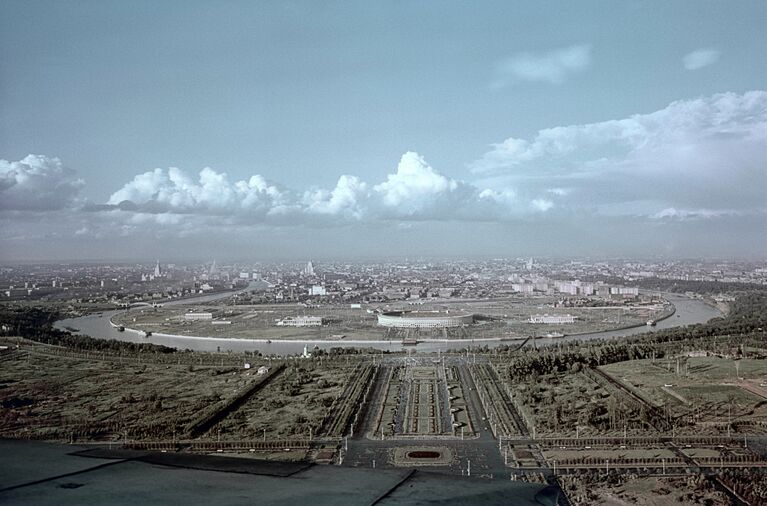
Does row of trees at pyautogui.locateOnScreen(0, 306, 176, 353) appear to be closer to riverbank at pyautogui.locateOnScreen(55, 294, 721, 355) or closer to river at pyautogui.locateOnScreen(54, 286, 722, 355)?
river at pyautogui.locateOnScreen(54, 286, 722, 355)

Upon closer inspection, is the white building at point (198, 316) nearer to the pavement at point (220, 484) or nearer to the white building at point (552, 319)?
the white building at point (552, 319)

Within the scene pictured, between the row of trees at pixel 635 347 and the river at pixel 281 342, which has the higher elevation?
the row of trees at pixel 635 347

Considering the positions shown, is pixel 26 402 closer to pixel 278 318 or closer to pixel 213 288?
pixel 278 318

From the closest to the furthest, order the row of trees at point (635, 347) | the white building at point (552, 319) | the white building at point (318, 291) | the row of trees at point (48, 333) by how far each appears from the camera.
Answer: the row of trees at point (635, 347), the row of trees at point (48, 333), the white building at point (552, 319), the white building at point (318, 291)

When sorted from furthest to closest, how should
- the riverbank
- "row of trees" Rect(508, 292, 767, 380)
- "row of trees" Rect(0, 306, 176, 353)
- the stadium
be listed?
the stadium → the riverbank → "row of trees" Rect(0, 306, 176, 353) → "row of trees" Rect(508, 292, 767, 380)

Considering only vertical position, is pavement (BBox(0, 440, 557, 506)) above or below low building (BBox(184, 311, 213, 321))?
above

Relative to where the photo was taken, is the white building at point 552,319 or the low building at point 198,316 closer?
the white building at point 552,319

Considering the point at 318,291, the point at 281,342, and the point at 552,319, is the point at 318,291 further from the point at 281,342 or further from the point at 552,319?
the point at 281,342

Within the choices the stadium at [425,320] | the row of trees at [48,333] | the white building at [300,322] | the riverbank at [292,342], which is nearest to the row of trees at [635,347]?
the riverbank at [292,342]

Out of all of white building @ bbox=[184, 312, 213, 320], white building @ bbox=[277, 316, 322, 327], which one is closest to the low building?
white building @ bbox=[184, 312, 213, 320]
